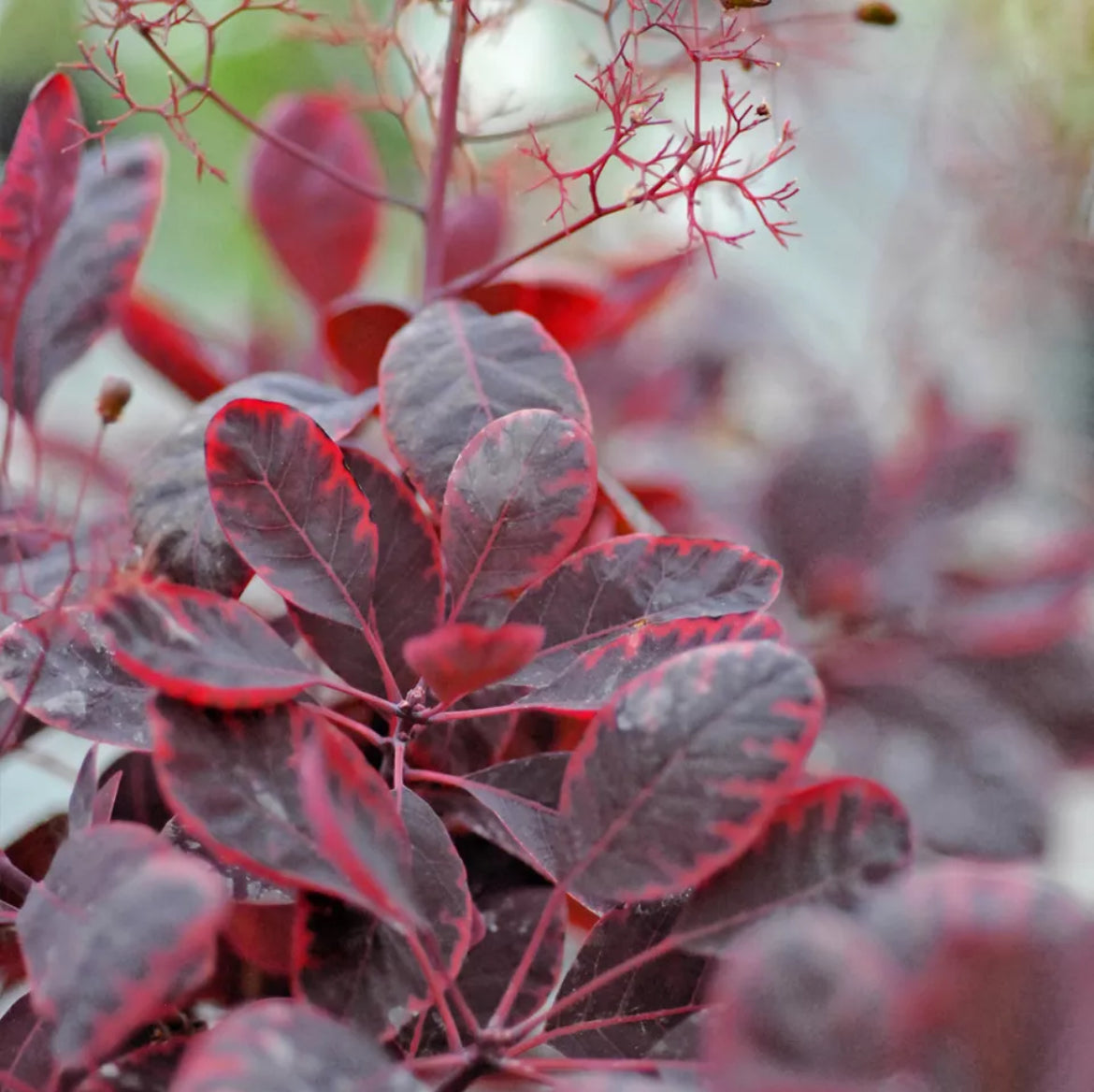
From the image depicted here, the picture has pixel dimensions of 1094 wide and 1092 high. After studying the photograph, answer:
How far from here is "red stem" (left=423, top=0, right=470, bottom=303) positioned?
367 millimetres

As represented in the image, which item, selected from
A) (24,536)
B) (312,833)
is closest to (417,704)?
(312,833)

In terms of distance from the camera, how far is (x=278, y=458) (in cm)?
29

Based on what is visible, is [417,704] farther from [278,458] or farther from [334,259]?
[334,259]

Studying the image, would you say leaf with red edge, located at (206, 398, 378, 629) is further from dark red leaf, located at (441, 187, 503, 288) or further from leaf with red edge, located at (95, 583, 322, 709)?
dark red leaf, located at (441, 187, 503, 288)

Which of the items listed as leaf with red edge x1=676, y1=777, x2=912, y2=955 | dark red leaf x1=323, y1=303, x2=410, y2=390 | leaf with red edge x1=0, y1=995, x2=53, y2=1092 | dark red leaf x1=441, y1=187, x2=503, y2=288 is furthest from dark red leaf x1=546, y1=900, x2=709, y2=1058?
dark red leaf x1=441, y1=187, x2=503, y2=288

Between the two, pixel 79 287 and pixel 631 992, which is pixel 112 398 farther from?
pixel 631 992

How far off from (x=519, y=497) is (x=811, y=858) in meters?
0.12

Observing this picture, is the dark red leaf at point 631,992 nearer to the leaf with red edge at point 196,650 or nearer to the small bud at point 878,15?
the leaf with red edge at point 196,650

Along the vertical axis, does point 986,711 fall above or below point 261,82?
below

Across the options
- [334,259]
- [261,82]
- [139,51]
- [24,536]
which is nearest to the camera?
[24,536]

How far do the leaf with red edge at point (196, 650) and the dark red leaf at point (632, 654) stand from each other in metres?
0.07

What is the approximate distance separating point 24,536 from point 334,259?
221mm

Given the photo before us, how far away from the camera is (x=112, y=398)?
0.35 meters

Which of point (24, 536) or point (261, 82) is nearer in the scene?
point (24, 536)
